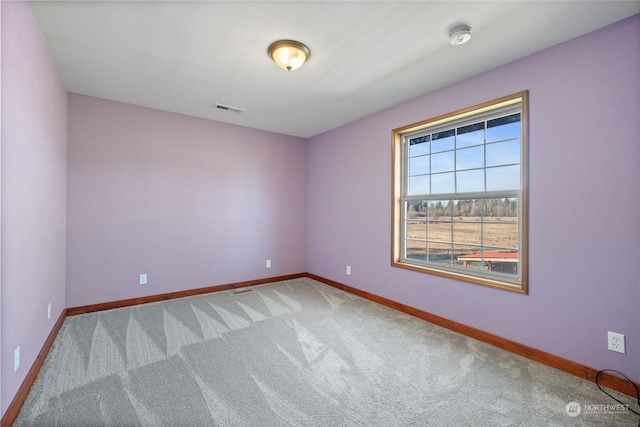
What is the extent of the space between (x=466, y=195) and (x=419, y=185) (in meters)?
0.60

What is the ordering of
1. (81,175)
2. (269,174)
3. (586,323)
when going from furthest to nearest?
(269,174)
(81,175)
(586,323)

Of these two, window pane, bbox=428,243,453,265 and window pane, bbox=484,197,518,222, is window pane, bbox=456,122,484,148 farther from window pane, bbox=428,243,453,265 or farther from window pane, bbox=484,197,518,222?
window pane, bbox=428,243,453,265

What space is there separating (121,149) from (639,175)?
4755 mm

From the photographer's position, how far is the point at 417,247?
3.34 m

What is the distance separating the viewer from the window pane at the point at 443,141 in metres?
3.03

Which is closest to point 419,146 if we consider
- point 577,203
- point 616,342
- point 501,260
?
point 501,260

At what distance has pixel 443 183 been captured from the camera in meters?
3.09

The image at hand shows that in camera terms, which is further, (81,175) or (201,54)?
(81,175)

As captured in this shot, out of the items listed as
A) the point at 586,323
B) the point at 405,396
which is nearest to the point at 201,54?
the point at 405,396

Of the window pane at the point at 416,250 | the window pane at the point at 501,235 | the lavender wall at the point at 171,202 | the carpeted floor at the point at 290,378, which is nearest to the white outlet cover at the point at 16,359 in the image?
the carpeted floor at the point at 290,378

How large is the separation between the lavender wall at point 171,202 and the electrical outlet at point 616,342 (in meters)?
3.79

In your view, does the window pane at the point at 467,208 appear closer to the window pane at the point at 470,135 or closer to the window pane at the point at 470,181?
the window pane at the point at 470,181

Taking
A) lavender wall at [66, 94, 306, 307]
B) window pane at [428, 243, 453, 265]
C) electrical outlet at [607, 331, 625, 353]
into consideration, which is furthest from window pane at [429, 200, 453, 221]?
lavender wall at [66, 94, 306, 307]

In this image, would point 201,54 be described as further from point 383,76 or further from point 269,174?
point 269,174
